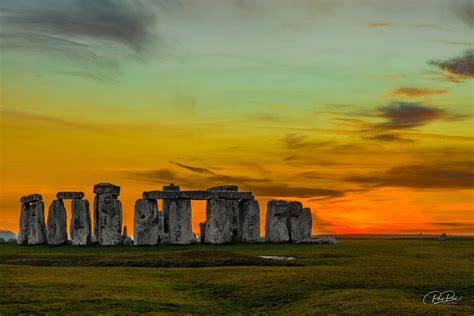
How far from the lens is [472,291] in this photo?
1056 inches

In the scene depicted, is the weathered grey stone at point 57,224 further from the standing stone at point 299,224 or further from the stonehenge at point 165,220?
the standing stone at point 299,224

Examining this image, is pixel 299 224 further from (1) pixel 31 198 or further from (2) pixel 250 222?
(1) pixel 31 198

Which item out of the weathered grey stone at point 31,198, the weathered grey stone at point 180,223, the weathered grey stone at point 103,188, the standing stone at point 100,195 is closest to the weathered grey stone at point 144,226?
the weathered grey stone at point 180,223

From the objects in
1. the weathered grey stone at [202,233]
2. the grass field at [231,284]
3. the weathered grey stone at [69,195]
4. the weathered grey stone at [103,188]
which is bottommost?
the grass field at [231,284]

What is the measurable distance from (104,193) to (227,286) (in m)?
24.5

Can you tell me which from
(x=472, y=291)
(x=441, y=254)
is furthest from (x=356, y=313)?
(x=441, y=254)

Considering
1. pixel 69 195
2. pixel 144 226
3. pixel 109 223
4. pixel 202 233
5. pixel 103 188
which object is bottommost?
pixel 202 233

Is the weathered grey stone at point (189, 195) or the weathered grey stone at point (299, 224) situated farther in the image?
the weathered grey stone at point (299, 224)

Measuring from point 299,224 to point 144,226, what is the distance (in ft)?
41.2

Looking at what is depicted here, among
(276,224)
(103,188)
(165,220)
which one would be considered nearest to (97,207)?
(103,188)

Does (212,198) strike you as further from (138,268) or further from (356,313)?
(356,313)

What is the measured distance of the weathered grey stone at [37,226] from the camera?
54.6 m

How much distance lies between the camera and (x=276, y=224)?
54.1m

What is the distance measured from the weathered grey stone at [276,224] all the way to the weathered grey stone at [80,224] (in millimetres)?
13306
